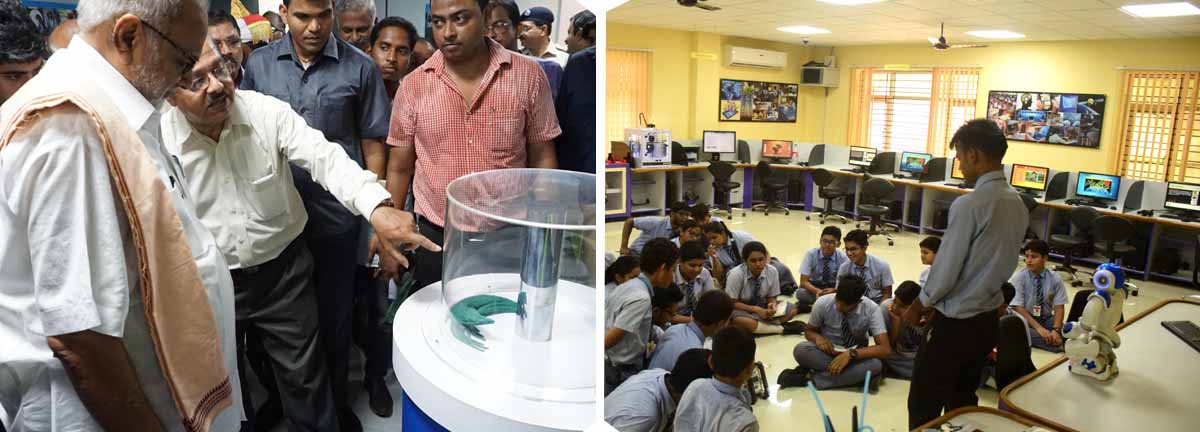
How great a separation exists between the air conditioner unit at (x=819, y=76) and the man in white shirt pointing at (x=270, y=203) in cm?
94

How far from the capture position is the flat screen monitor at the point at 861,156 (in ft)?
4.03

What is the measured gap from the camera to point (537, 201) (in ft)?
5.27

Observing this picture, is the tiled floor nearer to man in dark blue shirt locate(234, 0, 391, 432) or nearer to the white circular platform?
the white circular platform

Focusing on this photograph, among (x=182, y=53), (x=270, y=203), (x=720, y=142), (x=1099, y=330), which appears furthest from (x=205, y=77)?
(x=1099, y=330)

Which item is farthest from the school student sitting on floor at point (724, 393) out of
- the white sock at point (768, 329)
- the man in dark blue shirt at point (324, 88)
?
the man in dark blue shirt at point (324, 88)

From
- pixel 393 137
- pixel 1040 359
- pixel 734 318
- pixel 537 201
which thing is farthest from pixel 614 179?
pixel 1040 359

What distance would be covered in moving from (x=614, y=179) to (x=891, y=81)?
30.3 inches

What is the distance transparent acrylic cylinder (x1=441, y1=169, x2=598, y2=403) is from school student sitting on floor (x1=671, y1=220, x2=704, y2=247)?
0.76 feet

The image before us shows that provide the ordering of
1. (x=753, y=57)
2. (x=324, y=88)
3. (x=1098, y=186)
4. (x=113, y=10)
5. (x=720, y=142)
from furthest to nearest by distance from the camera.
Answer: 1. (x=324, y=88)
2. (x=720, y=142)
3. (x=753, y=57)
4. (x=113, y=10)
5. (x=1098, y=186)

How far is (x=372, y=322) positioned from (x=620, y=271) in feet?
2.56

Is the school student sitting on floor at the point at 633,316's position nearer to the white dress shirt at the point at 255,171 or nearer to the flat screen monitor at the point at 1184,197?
the white dress shirt at the point at 255,171

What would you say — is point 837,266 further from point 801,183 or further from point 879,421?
point 879,421

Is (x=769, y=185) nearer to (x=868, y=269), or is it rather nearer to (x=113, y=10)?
(x=868, y=269)

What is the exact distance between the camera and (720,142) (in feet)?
4.99
